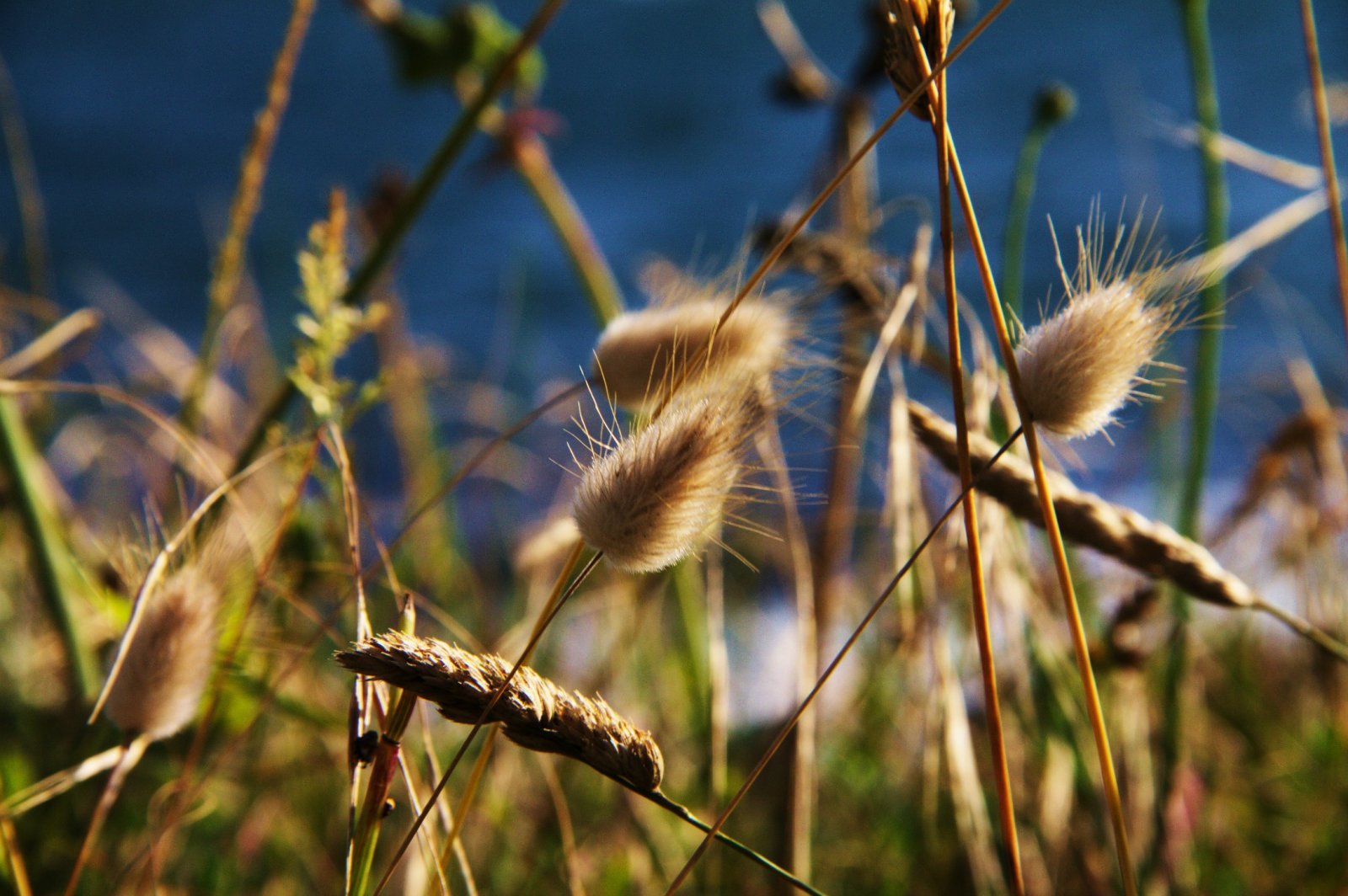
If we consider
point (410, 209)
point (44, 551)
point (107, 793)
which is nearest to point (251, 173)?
point (410, 209)

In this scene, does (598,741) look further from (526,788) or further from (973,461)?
(526,788)

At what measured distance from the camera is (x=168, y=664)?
1.44ft

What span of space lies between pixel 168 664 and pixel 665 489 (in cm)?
24

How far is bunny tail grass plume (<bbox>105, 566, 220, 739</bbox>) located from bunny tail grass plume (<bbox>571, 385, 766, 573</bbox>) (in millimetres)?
205

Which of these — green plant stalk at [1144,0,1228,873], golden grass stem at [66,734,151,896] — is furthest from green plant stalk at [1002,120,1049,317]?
golden grass stem at [66,734,151,896]

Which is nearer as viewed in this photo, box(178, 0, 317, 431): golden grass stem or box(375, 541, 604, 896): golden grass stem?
box(375, 541, 604, 896): golden grass stem

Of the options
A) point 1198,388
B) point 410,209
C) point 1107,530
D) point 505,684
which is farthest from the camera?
point 1198,388

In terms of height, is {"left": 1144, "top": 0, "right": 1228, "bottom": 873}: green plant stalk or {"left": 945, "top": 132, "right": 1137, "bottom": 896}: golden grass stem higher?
{"left": 1144, "top": 0, "right": 1228, "bottom": 873}: green plant stalk

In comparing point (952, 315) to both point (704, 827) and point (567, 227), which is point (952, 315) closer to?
point (704, 827)

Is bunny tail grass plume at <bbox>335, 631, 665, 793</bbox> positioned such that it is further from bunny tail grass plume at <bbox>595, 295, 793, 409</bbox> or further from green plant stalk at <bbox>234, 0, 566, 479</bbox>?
green plant stalk at <bbox>234, 0, 566, 479</bbox>

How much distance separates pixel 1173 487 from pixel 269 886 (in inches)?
43.7

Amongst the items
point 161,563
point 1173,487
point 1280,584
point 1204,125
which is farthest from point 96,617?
point 1280,584

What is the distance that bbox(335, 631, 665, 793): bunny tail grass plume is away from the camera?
0.31 m

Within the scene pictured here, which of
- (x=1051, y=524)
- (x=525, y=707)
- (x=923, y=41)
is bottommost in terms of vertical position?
(x=525, y=707)
